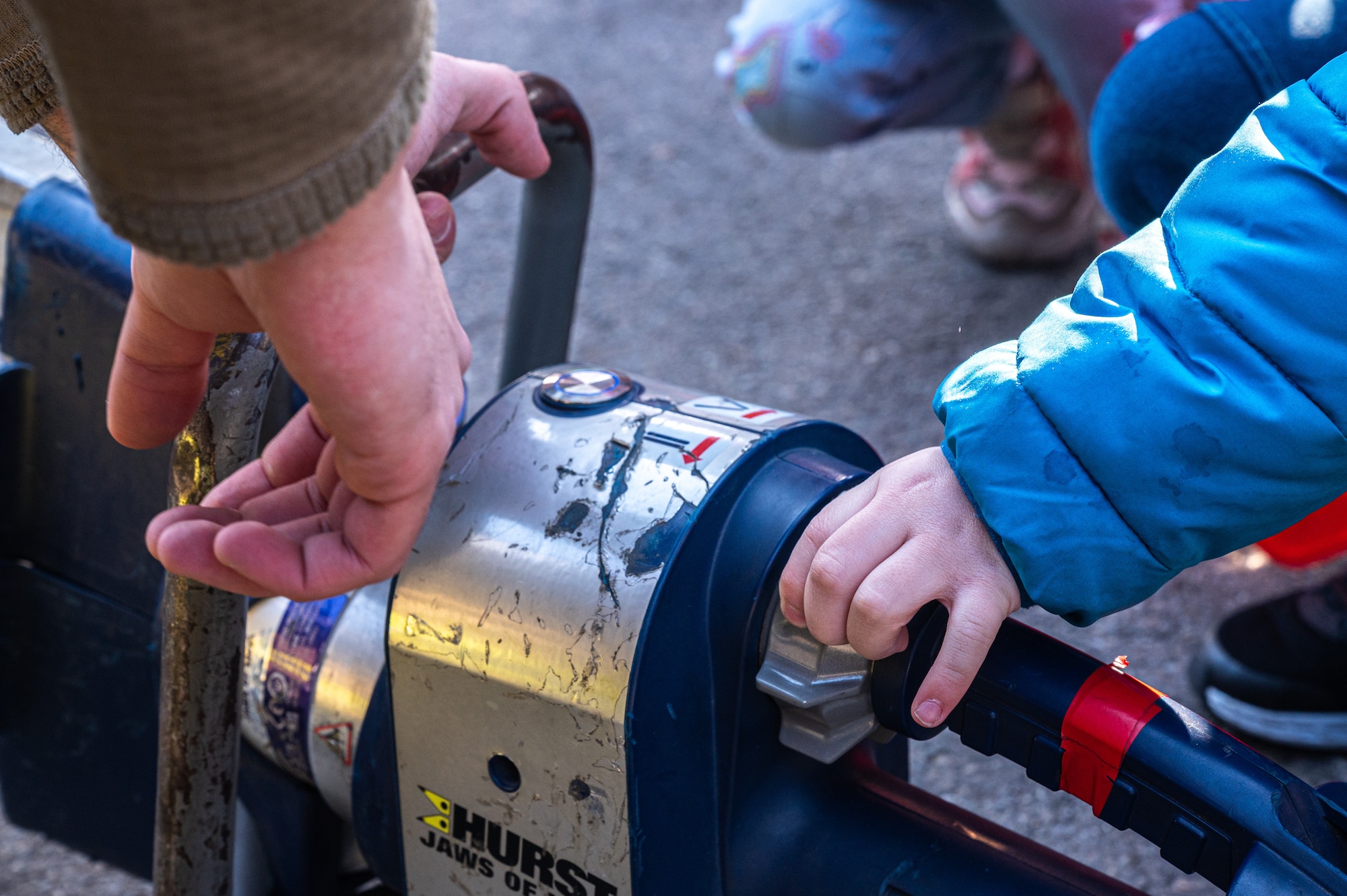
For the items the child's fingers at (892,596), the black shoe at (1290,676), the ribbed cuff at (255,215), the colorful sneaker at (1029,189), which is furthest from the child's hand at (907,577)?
the colorful sneaker at (1029,189)

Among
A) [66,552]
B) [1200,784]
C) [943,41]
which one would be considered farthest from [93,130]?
[943,41]

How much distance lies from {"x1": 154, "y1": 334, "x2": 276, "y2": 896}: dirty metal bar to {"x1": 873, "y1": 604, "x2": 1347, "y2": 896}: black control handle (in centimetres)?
35

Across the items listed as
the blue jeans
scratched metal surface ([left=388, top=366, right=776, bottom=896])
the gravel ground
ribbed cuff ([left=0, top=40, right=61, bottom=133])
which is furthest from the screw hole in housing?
the gravel ground

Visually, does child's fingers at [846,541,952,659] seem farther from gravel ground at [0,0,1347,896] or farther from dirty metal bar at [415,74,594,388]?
gravel ground at [0,0,1347,896]

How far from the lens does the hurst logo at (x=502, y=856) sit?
607mm

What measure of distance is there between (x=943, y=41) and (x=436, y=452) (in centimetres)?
149

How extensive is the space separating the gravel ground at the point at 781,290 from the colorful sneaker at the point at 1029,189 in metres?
0.05

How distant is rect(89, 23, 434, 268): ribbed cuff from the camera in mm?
387

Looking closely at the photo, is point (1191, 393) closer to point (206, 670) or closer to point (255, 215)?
point (255, 215)

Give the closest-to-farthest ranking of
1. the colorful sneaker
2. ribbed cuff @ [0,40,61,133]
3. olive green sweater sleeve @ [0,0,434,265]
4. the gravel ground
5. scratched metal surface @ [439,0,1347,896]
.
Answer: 1. olive green sweater sleeve @ [0,0,434,265]
2. ribbed cuff @ [0,40,61,133]
3. the gravel ground
4. scratched metal surface @ [439,0,1347,896]
5. the colorful sneaker

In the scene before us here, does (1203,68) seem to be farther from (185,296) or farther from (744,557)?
Answer: (185,296)

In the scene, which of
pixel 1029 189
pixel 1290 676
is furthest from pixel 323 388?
pixel 1029 189

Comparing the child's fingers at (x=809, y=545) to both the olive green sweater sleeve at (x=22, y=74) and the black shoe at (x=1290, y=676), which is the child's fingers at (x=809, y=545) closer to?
the olive green sweater sleeve at (x=22, y=74)

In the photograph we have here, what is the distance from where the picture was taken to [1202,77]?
84cm
